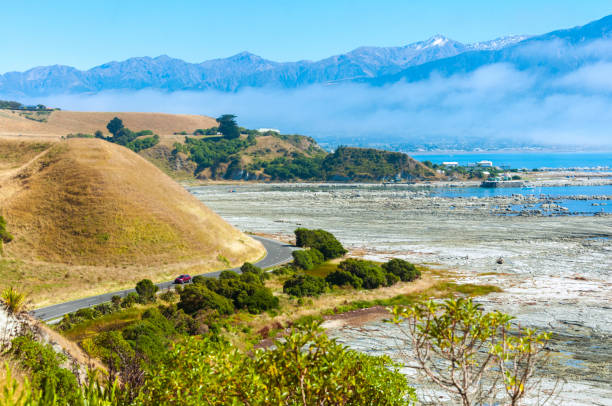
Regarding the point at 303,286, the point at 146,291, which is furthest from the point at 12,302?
the point at 303,286

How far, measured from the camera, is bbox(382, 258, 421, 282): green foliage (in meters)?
68.0

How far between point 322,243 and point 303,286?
87.2ft

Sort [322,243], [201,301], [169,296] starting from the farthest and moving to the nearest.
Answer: [322,243]
[169,296]
[201,301]

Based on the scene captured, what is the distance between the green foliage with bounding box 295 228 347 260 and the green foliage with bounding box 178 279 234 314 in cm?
3408

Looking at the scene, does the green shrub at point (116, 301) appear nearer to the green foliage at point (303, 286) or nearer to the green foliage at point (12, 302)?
the green foliage at point (303, 286)

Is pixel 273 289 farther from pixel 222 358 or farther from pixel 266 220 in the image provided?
Answer: pixel 266 220

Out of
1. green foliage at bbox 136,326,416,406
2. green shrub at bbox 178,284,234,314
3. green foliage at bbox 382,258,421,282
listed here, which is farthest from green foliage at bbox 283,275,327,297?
green foliage at bbox 136,326,416,406

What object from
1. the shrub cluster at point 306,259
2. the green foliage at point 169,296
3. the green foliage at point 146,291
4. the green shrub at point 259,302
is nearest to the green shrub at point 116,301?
the green foliage at point 146,291

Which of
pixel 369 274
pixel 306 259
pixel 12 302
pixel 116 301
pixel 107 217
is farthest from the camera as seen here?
pixel 306 259

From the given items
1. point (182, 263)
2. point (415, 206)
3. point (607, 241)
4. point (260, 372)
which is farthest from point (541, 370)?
point (415, 206)

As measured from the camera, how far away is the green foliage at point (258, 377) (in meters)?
14.2

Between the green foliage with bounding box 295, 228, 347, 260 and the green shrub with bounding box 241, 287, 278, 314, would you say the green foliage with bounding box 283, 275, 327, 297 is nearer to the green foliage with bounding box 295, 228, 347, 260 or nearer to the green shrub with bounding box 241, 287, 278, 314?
the green shrub with bounding box 241, 287, 278, 314

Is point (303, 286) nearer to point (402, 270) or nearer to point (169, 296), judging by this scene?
point (169, 296)

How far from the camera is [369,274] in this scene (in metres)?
65.9
